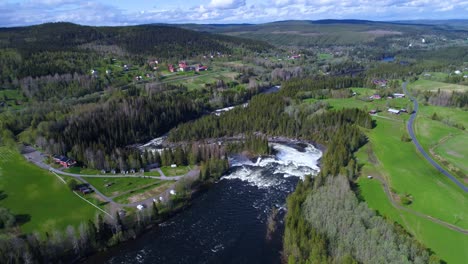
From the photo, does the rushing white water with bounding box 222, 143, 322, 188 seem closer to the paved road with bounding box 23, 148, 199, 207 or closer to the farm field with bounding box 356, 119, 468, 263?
the paved road with bounding box 23, 148, 199, 207

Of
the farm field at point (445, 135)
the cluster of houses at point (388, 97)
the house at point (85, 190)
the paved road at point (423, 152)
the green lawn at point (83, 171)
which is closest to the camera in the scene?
the house at point (85, 190)

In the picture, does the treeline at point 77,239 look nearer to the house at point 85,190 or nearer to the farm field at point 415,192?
the house at point 85,190

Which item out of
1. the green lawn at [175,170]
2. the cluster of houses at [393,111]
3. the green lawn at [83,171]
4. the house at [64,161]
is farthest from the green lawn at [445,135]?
the house at [64,161]

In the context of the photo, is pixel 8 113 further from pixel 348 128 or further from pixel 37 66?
pixel 348 128

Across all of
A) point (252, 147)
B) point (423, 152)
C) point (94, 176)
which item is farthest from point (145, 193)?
point (423, 152)

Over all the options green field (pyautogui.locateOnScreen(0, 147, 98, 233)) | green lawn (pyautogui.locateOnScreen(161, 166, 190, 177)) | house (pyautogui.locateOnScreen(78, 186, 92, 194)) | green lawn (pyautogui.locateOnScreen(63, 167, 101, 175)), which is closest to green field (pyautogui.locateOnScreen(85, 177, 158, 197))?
house (pyautogui.locateOnScreen(78, 186, 92, 194))

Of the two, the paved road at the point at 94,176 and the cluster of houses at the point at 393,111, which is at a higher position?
the cluster of houses at the point at 393,111

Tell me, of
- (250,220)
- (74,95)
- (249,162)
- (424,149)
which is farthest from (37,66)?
(424,149)
